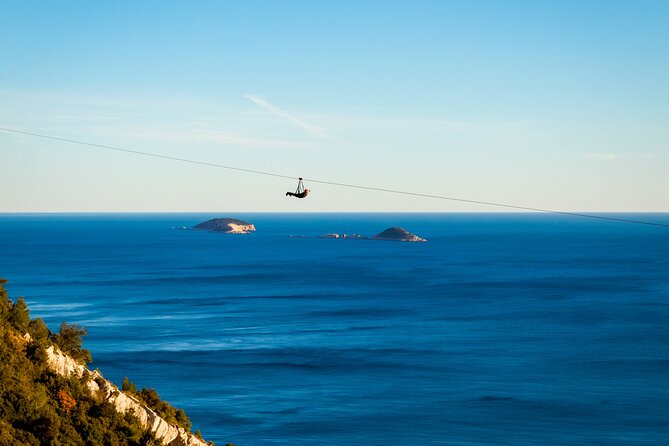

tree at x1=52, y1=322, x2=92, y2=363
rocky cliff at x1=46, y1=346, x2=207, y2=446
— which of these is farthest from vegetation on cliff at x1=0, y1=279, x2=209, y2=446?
tree at x1=52, y1=322, x2=92, y2=363

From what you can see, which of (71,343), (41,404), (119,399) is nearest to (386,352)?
(71,343)

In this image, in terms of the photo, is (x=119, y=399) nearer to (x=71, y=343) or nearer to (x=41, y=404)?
(x=41, y=404)

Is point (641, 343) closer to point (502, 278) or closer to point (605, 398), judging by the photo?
point (605, 398)

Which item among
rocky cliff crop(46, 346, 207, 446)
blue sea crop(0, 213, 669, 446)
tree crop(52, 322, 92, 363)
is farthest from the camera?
blue sea crop(0, 213, 669, 446)

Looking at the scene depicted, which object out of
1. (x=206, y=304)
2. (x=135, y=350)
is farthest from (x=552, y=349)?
(x=206, y=304)

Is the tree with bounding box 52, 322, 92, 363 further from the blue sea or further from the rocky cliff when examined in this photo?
the blue sea
